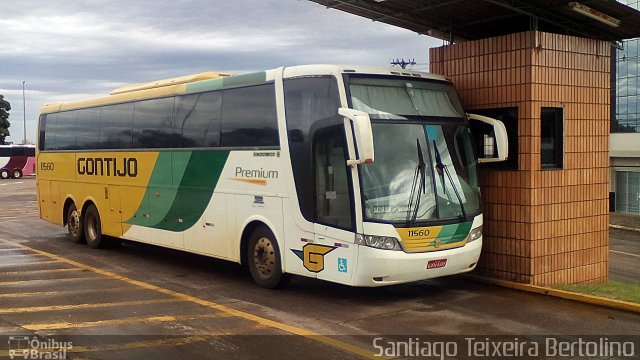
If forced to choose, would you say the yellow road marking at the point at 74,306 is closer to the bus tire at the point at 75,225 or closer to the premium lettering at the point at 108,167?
the premium lettering at the point at 108,167

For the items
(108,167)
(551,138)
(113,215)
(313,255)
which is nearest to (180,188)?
(113,215)

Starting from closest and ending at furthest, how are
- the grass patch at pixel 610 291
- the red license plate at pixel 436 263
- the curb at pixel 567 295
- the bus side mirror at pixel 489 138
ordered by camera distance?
the curb at pixel 567 295, the red license plate at pixel 436 263, the grass patch at pixel 610 291, the bus side mirror at pixel 489 138

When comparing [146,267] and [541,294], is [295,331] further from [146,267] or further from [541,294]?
[146,267]

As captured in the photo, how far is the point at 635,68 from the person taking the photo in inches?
1564

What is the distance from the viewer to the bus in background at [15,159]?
60688 millimetres

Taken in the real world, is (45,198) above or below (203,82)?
below

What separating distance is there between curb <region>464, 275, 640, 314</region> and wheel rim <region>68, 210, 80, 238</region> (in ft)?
30.3

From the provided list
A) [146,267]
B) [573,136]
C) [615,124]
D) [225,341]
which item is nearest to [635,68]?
[615,124]

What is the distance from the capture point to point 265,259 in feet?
32.8

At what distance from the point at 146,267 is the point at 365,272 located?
537 centimetres

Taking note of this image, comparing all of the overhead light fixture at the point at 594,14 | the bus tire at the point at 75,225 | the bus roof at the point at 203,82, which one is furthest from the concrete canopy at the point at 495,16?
the bus tire at the point at 75,225

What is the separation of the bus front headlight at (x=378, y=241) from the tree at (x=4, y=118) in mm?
85920

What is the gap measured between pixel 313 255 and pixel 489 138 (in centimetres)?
350

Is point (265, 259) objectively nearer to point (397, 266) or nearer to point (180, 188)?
point (397, 266)
